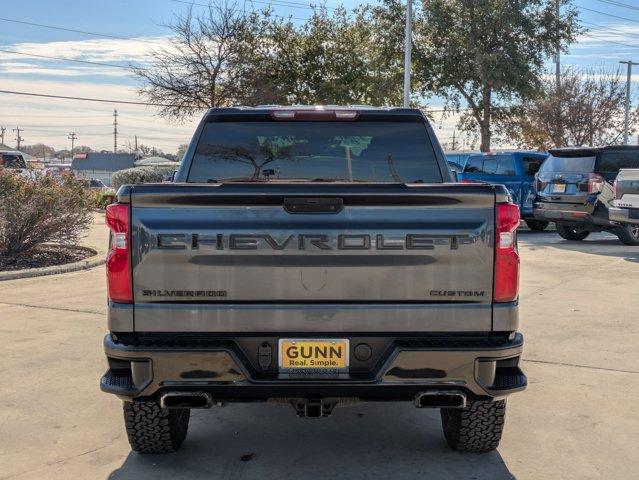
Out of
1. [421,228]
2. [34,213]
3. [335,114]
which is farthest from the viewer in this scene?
[34,213]

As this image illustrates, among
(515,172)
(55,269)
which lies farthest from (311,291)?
(515,172)

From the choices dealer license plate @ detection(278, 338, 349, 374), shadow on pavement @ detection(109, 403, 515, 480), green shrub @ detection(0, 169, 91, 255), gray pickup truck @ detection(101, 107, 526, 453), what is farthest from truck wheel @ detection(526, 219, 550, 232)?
dealer license plate @ detection(278, 338, 349, 374)

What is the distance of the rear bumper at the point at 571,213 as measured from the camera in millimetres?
15586

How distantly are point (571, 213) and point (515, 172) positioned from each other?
4.01m

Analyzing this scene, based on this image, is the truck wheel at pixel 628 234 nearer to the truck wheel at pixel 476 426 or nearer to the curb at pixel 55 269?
the curb at pixel 55 269

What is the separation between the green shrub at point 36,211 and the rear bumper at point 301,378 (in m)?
9.20

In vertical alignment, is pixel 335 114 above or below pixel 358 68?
below

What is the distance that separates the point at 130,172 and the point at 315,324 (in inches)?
1067

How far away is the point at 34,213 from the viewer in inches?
479

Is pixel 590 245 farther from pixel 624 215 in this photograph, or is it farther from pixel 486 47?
pixel 486 47

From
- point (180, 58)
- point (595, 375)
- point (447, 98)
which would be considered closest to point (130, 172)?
point (180, 58)

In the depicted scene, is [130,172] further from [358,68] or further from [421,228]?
[421,228]

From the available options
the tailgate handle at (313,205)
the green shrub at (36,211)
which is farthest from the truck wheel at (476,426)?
the green shrub at (36,211)

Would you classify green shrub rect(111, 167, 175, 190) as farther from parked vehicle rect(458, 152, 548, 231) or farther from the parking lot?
the parking lot
